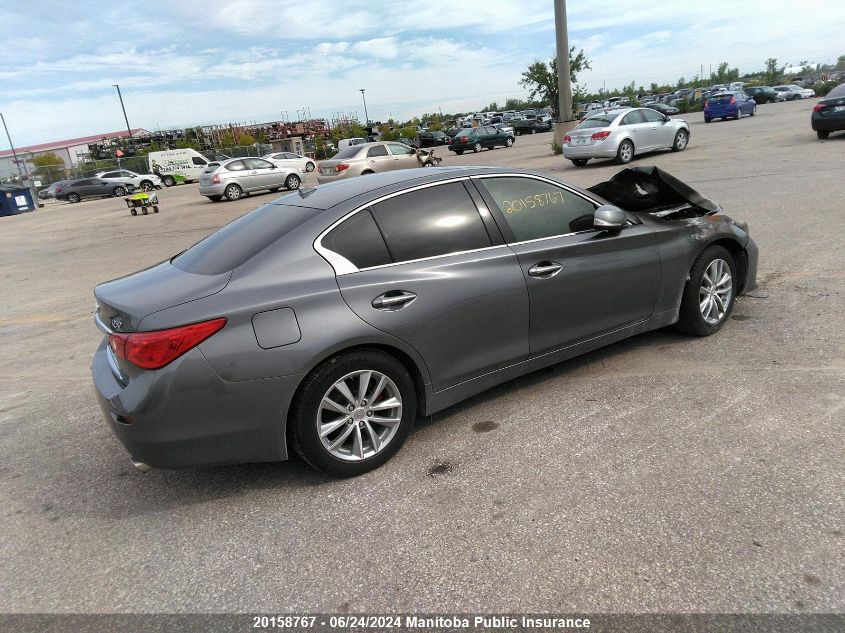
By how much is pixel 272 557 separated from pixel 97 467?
1.65 meters

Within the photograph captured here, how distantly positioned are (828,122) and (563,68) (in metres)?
8.75

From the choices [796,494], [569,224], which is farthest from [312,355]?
[796,494]

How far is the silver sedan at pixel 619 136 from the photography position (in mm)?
18031

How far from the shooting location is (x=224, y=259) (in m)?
3.52

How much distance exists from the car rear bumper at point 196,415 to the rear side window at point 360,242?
77cm

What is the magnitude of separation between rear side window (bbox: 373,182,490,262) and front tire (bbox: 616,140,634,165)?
15841 mm

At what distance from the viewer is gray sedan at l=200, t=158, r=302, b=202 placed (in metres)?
22.7

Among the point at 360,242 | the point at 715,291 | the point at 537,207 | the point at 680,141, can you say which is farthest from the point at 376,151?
the point at 360,242

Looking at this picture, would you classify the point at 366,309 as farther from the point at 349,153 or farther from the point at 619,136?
the point at 349,153

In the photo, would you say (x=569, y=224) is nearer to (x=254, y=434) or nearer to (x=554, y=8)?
(x=254, y=434)

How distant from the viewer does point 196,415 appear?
118 inches

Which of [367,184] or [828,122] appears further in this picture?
[828,122]

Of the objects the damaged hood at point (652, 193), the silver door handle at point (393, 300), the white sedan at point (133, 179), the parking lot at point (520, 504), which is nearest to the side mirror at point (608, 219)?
the damaged hood at point (652, 193)

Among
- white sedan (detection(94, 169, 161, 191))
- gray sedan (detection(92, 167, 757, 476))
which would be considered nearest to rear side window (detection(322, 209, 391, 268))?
gray sedan (detection(92, 167, 757, 476))
